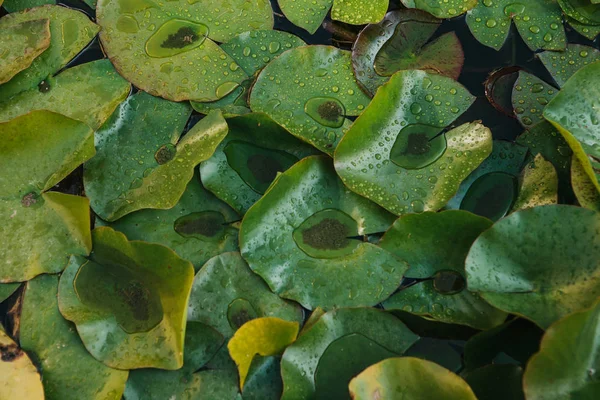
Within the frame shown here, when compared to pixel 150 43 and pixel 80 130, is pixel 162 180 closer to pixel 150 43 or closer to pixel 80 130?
pixel 80 130

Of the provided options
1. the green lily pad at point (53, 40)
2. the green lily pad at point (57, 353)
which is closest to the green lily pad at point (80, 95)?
the green lily pad at point (53, 40)

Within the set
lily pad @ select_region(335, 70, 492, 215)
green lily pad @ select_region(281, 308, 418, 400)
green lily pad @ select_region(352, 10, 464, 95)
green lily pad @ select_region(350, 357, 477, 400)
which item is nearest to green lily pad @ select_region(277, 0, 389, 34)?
green lily pad @ select_region(352, 10, 464, 95)

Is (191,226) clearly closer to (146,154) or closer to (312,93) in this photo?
(146,154)

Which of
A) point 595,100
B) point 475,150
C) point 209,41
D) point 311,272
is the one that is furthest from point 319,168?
point 595,100

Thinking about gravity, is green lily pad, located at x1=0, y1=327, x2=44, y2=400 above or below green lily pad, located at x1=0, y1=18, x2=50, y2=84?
below

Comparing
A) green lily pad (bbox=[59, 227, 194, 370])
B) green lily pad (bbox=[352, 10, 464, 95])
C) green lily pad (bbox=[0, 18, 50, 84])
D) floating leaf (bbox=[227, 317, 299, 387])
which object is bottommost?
green lily pad (bbox=[59, 227, 194, 370])

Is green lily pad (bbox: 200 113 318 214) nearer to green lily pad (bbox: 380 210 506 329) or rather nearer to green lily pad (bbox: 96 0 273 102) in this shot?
green lily pad (bbox: 96 0 273 102)
